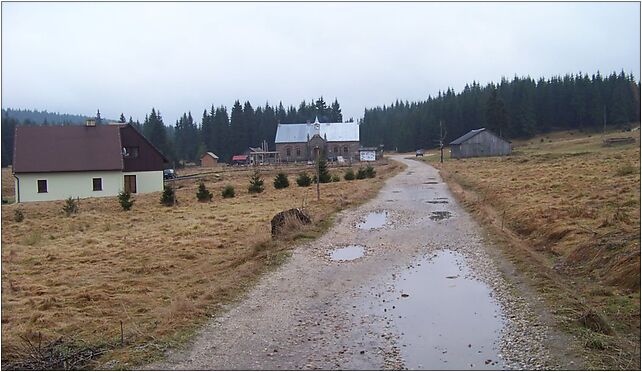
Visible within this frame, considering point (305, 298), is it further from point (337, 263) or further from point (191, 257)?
point (191, 257)

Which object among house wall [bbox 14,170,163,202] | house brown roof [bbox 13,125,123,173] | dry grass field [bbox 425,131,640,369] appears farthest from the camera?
house brown roof [bbox 13,125,123,173]

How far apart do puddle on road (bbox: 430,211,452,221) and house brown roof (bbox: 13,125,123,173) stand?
26.0 metres

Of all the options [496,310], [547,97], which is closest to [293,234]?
[496,310]

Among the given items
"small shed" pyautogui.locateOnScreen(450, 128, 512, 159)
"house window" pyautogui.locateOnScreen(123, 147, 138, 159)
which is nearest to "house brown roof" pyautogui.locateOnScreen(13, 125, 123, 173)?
"house window" pyautogui.locateOnScreen(123, 147, 138, 159)

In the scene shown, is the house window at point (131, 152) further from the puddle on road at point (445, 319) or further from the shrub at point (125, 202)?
the puddle on road at point (445, 319)

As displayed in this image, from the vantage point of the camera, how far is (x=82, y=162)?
38.6m

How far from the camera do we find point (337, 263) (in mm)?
12227

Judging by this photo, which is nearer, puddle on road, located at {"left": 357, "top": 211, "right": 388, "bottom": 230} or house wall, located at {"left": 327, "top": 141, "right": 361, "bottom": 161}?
puddle on road, located at {"left": 357, "top": 211, "right": 388, "bottom": 230}

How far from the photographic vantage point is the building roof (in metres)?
74.7

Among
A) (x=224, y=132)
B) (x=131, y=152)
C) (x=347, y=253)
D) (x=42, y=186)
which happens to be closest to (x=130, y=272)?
(x=347, y=253)

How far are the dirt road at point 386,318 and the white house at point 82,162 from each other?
95.6ft

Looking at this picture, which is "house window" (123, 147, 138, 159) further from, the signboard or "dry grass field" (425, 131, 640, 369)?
the signboard

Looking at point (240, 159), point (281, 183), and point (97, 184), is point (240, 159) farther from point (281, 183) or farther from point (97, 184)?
point (281, 183)

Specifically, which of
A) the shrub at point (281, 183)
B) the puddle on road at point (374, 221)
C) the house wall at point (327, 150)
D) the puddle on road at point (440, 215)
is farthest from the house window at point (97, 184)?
the house wall at point (327, 150)
